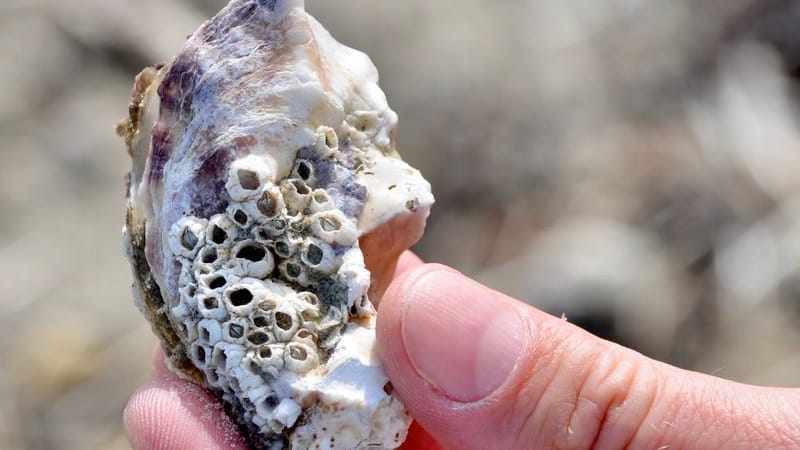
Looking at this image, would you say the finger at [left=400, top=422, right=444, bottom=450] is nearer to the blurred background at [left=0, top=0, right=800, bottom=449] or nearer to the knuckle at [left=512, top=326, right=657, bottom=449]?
the knuckle at [left=512, top=326, right=657, bottom=449]

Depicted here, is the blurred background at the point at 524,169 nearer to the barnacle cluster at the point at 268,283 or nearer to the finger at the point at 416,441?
the finger at the point at 416,441

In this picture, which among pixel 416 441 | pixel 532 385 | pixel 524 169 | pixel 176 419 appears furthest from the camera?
pixel 524 169

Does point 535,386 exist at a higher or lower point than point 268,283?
lower

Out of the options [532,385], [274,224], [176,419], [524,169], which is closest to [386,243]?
[274,224]

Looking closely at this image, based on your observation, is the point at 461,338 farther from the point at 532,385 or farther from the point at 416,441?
the point at 416,441

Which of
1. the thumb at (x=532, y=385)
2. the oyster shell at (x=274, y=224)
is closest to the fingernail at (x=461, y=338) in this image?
the thumb at (x=532, y=385)

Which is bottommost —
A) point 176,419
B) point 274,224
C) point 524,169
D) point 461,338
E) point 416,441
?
point 524,169
